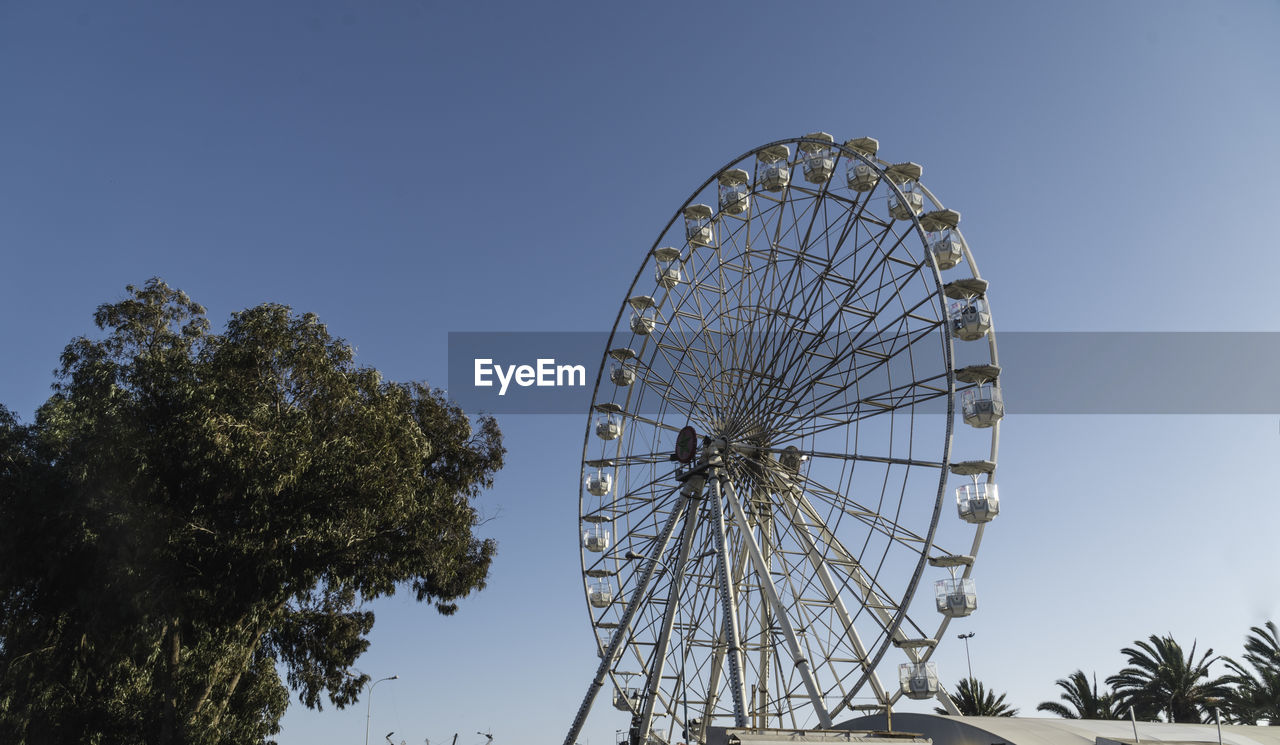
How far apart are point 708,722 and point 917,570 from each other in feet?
26.7

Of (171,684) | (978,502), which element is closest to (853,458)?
(978,502)

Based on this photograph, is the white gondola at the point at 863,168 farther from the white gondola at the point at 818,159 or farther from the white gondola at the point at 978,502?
the white gondola at the point at 978,502

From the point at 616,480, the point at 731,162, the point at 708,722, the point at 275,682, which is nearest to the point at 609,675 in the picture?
the point at 708,722

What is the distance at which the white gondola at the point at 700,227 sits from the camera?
3045 centimetres

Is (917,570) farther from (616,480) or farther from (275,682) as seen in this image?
(275,682)

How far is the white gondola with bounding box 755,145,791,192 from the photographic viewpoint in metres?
28.1

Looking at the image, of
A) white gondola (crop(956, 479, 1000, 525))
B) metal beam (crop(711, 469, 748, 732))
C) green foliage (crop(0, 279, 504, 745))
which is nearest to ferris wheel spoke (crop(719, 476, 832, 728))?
metal beam (crop(711, 469, 748, 732))

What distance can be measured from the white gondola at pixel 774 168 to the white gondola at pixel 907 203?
3716 millimetres

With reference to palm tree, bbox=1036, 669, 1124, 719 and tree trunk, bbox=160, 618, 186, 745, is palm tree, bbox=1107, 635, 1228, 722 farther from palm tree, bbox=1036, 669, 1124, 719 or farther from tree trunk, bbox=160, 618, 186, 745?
tree trunk, bbox=160, 618, 186, 745

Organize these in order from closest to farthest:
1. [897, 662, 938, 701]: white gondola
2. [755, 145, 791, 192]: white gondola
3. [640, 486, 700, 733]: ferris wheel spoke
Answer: [897, 662, 938, 701]: white gondola, [640, 486, 700, 733]: ferris wheel spoke, [755, 145, 791, 192]: white gondola

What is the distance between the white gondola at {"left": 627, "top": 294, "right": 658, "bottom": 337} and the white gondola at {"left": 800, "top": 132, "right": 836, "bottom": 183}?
7.35 m

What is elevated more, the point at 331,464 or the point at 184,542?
the point at 331,464

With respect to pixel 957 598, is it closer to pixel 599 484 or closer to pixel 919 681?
pixel 919 681

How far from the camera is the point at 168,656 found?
23.3 metres
